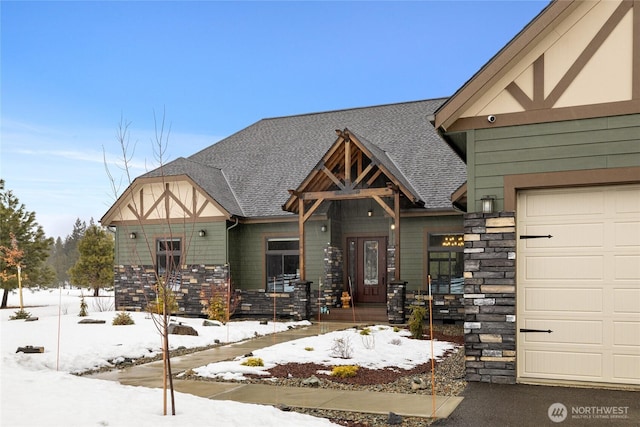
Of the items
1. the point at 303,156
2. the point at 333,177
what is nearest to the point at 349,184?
the point at 333,177

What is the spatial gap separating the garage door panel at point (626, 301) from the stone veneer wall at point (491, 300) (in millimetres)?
1255

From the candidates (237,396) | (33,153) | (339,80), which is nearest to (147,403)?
(237,396)

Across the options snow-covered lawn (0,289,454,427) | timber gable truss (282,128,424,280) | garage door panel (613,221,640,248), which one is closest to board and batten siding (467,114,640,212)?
garage door panel (613,221,640,248)

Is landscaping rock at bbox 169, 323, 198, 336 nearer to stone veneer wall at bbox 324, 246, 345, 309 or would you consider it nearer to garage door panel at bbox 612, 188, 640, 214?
→ stone veneer wall at bbox 324, 246, 345, 309

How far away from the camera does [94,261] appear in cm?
3070

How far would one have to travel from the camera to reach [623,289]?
6.84 m

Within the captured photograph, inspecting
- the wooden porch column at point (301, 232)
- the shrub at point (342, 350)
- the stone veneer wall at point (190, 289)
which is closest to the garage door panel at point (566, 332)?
the shrub at point (342, 350)

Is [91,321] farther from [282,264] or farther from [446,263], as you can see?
[446,263]

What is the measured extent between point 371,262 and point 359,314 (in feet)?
7.12

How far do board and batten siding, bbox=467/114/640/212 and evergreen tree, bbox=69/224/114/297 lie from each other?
2751 centimetres

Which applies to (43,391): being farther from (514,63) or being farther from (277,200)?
(277,200)

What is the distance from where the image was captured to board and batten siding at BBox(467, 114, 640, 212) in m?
6.84

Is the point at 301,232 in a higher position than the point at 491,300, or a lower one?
higher

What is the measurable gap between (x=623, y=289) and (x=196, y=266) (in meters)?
14.4
